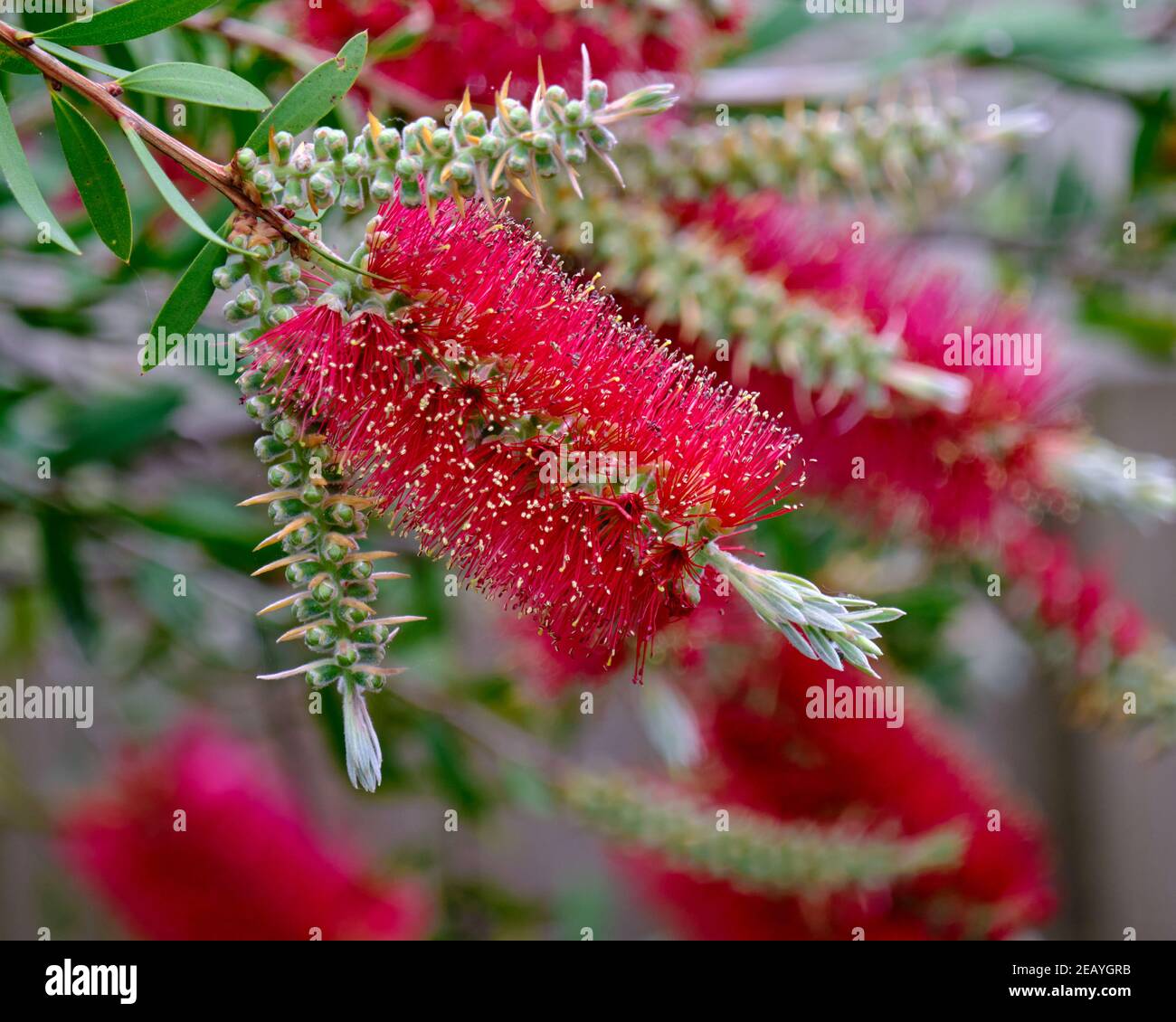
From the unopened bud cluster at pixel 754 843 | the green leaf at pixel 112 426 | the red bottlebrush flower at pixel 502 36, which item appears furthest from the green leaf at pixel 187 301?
the unopened bud cluster at pixel 754 843

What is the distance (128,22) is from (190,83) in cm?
5

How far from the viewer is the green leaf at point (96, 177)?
517 millimetres

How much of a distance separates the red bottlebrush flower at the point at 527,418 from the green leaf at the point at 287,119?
3 centimetres

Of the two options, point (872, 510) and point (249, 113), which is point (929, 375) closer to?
point (872, 510)

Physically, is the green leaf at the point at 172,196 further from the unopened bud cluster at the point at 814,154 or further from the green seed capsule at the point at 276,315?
the unopened bud cluster at the point at 814,154

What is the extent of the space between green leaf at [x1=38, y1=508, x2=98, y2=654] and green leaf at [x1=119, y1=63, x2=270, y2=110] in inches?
22.4

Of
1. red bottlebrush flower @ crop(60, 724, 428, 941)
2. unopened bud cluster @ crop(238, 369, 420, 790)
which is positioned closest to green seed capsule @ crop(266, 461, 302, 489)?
unopened bud cluster @ crop(238, 369, 420, 790)

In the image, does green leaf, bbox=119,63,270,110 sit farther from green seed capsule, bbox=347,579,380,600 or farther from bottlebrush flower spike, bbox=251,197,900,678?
green seed capsule, bbox=347,579,380,600

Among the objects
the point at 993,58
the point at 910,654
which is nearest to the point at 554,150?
the point at 993,58

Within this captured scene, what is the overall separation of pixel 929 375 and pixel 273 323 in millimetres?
474

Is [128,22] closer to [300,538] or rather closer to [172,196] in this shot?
[172,196]

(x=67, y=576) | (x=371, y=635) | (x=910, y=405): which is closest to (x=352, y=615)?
(x=371, y=635)

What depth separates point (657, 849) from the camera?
111 cm

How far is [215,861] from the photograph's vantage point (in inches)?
46.4
